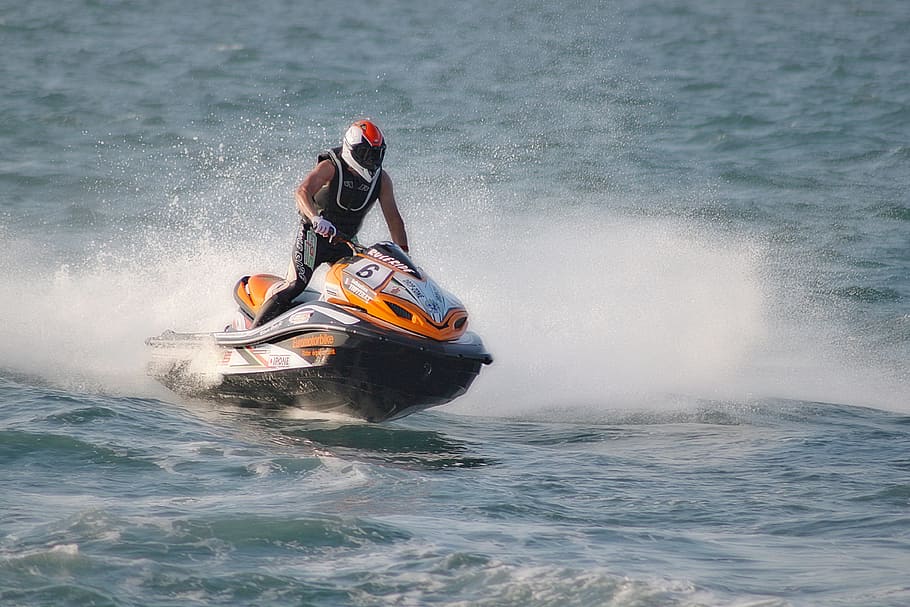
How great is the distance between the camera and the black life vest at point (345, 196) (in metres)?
8.02

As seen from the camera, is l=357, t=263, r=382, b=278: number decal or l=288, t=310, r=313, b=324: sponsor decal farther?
l=288, t=310, r=313, b=324: sponsor decal

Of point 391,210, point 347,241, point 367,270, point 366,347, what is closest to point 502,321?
point 391,210

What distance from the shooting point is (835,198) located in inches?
674

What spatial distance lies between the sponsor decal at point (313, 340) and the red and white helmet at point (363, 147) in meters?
1.14

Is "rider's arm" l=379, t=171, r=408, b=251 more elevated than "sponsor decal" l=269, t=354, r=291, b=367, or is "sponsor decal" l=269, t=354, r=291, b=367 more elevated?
"rider's arm" l=379, t=171, r=408, b=251

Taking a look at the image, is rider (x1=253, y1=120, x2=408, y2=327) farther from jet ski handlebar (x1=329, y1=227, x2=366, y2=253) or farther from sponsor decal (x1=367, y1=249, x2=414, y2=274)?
sponsor decal (x1=367, y1=249, x2=414, y2=274)

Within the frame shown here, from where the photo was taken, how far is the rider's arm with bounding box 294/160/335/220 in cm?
795

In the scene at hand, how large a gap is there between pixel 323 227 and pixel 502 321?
148 inches

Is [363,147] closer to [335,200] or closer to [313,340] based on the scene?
[335,200]

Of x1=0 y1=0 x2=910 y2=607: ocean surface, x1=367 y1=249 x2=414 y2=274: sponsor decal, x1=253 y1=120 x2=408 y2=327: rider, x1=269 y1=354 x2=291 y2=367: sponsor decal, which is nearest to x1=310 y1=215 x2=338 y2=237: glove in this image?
x1=253 y1=120 x2=408 y2=327: rider

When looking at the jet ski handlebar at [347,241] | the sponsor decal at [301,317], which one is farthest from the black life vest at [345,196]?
the sponsor decal at [301,317]

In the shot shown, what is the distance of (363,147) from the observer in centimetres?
→ 795

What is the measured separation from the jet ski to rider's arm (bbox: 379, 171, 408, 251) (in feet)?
1.27

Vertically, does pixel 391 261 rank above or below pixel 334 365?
above
